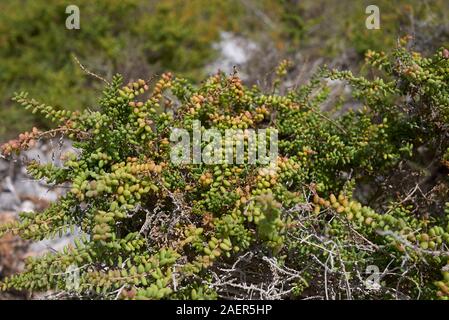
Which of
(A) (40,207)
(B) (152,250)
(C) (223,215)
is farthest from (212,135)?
(A) (40,207)

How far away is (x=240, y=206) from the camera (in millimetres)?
2715

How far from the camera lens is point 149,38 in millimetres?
6102

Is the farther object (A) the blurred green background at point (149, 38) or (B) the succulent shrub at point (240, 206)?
(A) the blurred green background at point (149, 38)

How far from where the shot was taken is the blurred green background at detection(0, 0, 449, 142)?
217 inches

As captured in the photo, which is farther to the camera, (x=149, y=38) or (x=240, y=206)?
(x=149, y=38)

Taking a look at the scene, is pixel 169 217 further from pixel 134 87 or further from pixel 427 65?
pixel 427 65

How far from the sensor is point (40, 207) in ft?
14.2

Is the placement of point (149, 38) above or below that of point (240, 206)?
above

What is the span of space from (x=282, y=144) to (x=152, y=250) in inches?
37.5

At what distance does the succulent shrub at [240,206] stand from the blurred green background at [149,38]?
2.22 meters

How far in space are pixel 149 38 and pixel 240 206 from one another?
3.83 m

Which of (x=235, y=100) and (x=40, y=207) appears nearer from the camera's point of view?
(x=235, y=100)

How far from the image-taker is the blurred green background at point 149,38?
5.51 metres
